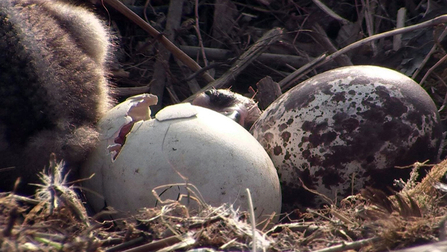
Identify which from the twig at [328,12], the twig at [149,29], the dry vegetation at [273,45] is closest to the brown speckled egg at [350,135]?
the dry vegetation at [273,45]

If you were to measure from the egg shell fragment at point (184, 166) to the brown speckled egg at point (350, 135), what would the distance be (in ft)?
0.93

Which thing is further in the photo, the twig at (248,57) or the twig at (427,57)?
the twig at (248,57)

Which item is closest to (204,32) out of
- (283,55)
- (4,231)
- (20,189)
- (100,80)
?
(283,55)

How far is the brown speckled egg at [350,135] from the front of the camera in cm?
250

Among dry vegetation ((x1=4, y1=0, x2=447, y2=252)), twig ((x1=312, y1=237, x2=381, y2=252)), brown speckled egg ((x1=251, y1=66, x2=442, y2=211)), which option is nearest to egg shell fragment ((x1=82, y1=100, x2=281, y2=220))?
dry vegetation ((x1=4, y1=0, x2=447, y2=252))

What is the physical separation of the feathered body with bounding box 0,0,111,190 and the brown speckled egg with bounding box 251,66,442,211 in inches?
36.6

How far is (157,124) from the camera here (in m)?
2.29

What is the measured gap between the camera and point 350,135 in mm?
2500

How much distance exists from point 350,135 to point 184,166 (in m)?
0.83

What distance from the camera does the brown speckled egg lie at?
8.19 feet

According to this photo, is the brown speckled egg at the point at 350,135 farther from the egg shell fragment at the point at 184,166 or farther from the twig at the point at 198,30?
the twig at the point at 198,30

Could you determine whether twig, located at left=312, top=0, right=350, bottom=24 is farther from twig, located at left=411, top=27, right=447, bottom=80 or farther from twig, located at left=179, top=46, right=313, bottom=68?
twig, located at left=411, top=27, right=447, bottom=80

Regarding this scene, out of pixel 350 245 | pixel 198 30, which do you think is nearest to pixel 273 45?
pixel 198 30

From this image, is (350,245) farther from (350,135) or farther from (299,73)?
(299,73)
